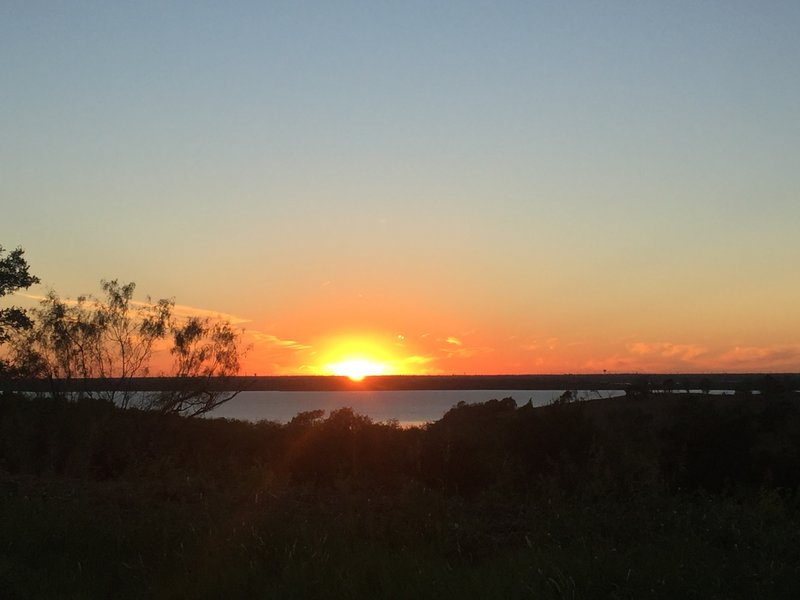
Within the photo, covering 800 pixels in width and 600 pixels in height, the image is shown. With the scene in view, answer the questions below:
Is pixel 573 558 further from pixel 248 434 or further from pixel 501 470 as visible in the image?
pixel 248 434

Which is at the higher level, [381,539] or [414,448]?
[414,448]

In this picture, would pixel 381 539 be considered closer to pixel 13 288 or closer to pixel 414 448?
pixel 414 448

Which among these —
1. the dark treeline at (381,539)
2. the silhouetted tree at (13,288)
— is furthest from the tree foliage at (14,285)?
the dark treeline at (381,539)

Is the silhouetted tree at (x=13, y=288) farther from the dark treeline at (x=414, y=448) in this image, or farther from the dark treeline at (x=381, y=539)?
the dark treeline at (x=381, y=539)

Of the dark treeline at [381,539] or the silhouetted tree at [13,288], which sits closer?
the dark treeline at [381,539]

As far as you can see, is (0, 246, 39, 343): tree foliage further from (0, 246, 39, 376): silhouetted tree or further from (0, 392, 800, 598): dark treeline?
(0, 392, 800, 598): dark treeline

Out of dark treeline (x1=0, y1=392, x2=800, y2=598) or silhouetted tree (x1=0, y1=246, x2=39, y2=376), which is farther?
silhouetted tree (x1=0, y1=246, x2=39, y2=376)


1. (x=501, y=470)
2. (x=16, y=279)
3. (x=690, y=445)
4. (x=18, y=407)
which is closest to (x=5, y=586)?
(x=501, y=470)

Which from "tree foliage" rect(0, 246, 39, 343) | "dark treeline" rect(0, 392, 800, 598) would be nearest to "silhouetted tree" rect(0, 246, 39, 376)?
"tree foliage" rect(0, 246, 39, 343)

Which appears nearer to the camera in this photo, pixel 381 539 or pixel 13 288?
pixel 381 539

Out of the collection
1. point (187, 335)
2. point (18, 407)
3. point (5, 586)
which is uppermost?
point (187, 335)

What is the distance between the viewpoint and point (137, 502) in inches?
457

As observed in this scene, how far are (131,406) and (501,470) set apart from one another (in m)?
18.6

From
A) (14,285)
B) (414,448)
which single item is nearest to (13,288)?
(14,285)
